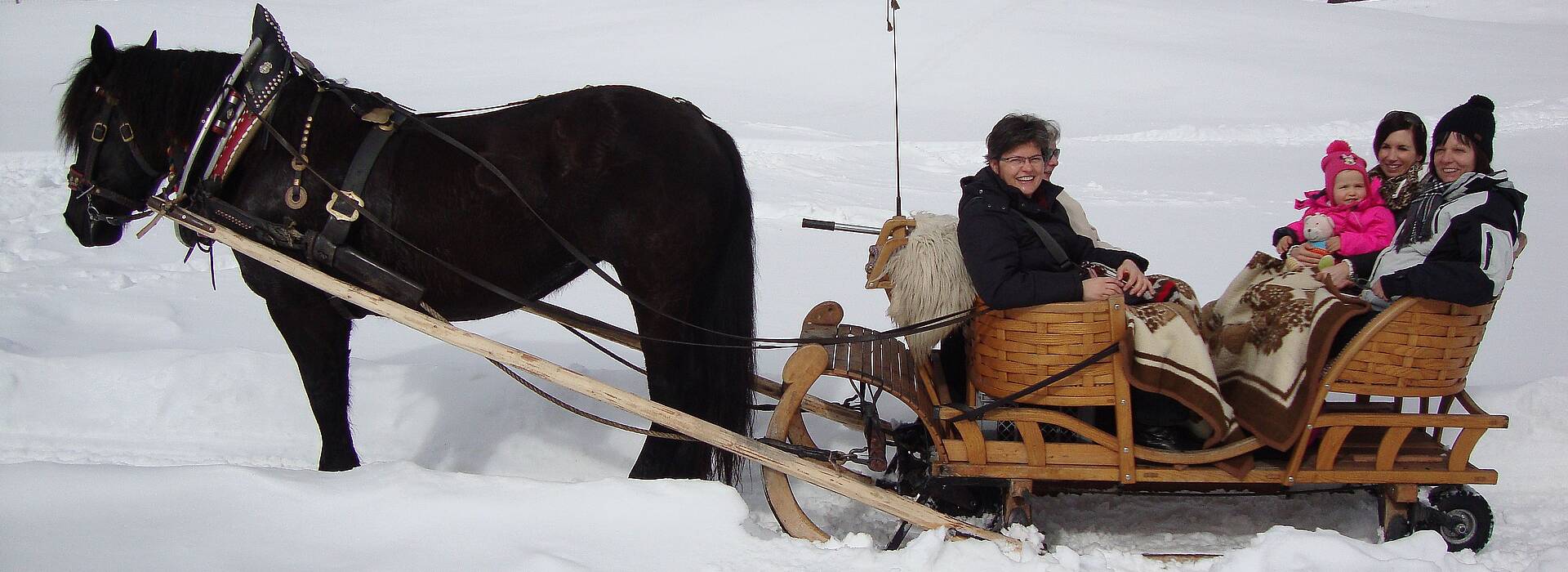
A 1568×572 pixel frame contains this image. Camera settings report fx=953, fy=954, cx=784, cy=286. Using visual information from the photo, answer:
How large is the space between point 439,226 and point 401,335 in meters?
2.73

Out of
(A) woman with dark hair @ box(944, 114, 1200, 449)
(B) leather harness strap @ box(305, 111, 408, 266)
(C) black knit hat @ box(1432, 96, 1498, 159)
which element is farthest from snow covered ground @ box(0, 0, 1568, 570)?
(C) black knit hat @ box(1432, 96, 1498, 159)

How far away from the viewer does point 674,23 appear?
22.5 metres

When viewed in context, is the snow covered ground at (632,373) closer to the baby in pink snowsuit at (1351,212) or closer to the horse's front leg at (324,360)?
the horse's front leg at (324,360)

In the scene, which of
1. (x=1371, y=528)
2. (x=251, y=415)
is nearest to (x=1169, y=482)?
(x=1371, y=528)

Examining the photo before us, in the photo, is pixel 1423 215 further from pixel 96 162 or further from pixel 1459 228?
pixel 96 162

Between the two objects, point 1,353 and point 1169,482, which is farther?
point 1,353

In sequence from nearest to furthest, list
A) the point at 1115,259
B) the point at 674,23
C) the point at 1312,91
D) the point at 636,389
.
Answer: the point at 1115,259, the point at 636,389, the point at 1312,91, the point at 674,23

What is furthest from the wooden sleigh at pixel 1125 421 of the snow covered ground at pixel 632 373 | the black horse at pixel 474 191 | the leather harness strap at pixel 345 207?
the leather harness strap at pixel 345 207

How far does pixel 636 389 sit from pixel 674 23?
63.6 feet

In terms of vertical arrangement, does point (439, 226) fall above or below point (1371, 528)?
above

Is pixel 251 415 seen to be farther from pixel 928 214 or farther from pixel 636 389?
pixel 928 214

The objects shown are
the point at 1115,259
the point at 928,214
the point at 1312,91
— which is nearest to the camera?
the point at 928,214

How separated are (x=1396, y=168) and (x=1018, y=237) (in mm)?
1649

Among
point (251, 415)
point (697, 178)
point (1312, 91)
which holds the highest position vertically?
point (1312, 91)
